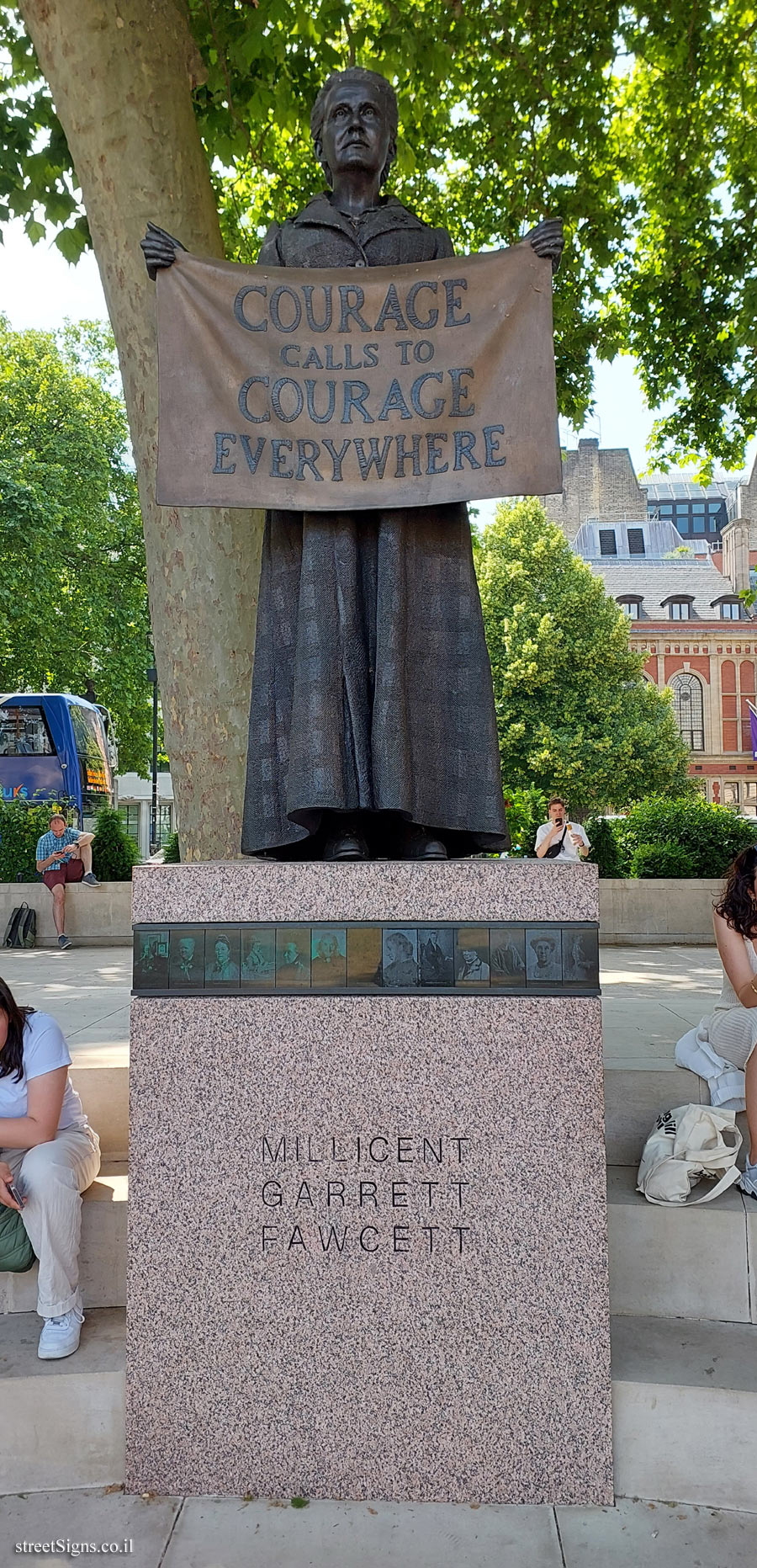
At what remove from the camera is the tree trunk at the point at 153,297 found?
5.02m

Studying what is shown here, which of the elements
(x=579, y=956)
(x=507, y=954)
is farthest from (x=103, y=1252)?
(x=579, y=956)

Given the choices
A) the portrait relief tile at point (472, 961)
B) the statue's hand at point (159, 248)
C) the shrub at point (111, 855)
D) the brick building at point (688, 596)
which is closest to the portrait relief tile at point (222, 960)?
the portrait relief tile at point (472, 961)

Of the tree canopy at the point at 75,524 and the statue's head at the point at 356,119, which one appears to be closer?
the statue's head at the point at 356,119

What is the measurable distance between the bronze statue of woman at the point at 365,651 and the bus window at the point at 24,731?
2030cm

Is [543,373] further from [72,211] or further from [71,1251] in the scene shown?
[72,211]

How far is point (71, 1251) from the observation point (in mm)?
3094

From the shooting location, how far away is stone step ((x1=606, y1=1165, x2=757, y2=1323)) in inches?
127

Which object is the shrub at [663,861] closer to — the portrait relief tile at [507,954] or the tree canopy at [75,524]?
the portrait relief tile at [507,954]

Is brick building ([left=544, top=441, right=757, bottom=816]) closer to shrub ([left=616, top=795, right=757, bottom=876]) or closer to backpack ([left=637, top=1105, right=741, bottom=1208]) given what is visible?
shrub ([left=616, top=795, right=757, bottom=876])

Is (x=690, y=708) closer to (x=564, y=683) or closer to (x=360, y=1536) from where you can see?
(x=564, y=683)

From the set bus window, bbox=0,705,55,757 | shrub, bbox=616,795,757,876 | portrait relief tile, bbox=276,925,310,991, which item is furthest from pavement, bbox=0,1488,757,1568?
bus window, bbox=0,705,55,757

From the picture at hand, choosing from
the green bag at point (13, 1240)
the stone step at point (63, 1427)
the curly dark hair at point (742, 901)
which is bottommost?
the stone step at point (63, 1427)

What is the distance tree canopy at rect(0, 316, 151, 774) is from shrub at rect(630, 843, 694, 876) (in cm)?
1558

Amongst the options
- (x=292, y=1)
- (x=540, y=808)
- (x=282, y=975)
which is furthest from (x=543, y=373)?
(x=540, y=808)
